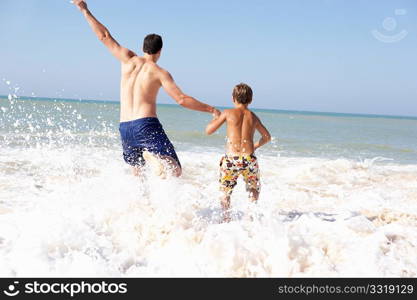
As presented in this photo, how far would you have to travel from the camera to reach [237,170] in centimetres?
441

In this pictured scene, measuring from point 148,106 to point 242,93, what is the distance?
0.96 m

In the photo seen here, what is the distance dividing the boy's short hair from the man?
0.81ft

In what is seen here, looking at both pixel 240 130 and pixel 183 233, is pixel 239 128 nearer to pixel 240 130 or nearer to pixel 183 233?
pixel 240 130

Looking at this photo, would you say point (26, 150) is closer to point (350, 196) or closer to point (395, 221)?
point (350, 196)

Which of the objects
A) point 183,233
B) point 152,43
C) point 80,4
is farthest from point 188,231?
point 80,4

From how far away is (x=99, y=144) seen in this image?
12.4 meters

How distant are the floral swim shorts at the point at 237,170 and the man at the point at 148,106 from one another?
18.7 inches

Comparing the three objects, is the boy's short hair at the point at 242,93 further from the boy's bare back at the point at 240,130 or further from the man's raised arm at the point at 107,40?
the man's raised arm at the point at 107,40

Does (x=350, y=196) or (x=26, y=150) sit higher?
(x=26, y=150)

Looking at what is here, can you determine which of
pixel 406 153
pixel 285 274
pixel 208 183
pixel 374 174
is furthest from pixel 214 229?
pixel 406 153

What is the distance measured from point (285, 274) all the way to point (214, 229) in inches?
36.1

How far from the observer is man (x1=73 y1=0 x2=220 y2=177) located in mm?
4312

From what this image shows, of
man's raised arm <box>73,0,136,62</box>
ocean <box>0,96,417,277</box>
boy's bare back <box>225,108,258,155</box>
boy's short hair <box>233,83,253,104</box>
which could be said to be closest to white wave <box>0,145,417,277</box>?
ocean <box>0,96,417,277</box>

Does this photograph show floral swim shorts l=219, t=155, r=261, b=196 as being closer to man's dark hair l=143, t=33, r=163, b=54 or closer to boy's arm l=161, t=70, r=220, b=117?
boy's arm l=161, t=70, r=220, b=117
